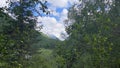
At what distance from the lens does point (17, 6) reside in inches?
1153

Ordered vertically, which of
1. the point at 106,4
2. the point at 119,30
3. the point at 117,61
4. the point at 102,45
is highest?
the point at 106,4

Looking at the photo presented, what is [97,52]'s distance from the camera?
23828mm

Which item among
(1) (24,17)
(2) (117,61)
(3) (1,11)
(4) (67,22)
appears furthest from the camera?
(4) (67,22)

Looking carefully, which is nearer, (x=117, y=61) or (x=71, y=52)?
(x=117, y=61)

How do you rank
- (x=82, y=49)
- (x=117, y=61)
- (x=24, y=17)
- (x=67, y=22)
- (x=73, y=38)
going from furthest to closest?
(x=67, y=22) < (x=73, y=38) < (x=82, y=49) < (x=24, y=17) < (x=117, y=61)

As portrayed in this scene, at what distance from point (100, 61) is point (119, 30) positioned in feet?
27.5

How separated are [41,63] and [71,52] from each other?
11.1 meters

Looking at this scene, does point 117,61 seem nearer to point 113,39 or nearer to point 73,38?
point 113,39

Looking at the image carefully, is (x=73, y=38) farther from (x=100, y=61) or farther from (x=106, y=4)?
(x=100, y=61)

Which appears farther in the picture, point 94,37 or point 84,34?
point 84,34

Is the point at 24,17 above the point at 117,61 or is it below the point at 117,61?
above

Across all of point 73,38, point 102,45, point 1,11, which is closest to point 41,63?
point 73,38

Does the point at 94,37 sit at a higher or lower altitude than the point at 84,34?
lower

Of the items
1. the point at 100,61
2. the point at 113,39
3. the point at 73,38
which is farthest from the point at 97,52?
the point at 73,38
